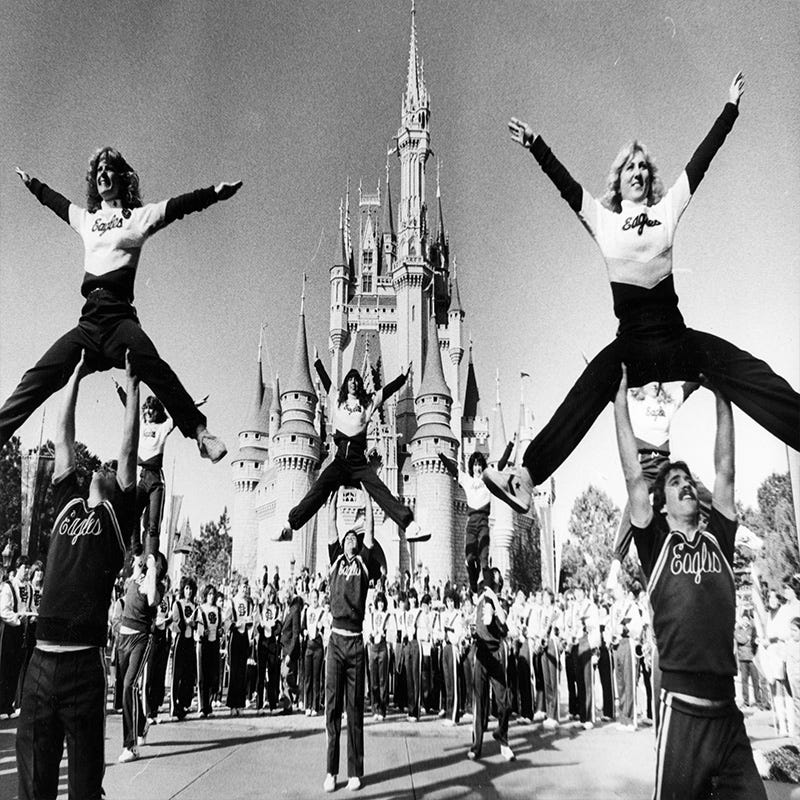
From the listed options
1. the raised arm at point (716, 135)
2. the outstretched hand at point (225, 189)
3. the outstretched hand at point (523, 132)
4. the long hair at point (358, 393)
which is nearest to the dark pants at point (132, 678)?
the long hair at point (358, 393)

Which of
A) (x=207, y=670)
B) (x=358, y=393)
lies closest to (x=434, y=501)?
(x=207, y=670)

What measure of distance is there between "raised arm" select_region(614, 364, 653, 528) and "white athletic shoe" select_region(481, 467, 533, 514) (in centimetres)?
61

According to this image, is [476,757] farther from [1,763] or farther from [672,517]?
[1,763]

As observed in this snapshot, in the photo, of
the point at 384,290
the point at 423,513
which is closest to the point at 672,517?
the point at 423,513

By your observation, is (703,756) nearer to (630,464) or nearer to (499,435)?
(630,464)

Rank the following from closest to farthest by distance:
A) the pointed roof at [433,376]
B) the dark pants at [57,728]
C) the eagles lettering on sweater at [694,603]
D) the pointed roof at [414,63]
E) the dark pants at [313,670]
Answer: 1. the eagles lettering on sweater at [694,603]
2. the dark pants at [57,728]
3. the pointed roof at [414,63]
4. the dark pants at [313,670]
5. the pointed roof at [433,376]

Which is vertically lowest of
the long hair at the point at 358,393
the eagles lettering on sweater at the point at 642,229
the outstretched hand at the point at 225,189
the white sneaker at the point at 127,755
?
the white sneaker at the point at 127,755

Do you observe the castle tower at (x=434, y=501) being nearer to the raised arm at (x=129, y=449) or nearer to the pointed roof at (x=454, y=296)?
the pointed roof at (x=454, y=296)

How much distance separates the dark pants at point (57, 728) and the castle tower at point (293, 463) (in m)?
8.18

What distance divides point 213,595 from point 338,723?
297cm

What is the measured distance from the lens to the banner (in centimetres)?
563

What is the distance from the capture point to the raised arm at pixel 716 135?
187 inches

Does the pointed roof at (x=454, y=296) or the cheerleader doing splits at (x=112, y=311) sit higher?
the pointed roof at (x=454, y=296)

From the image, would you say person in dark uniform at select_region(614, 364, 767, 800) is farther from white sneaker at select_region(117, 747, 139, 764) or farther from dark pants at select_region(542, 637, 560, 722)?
dark pants at select_region(542, 637, 560, 722)
